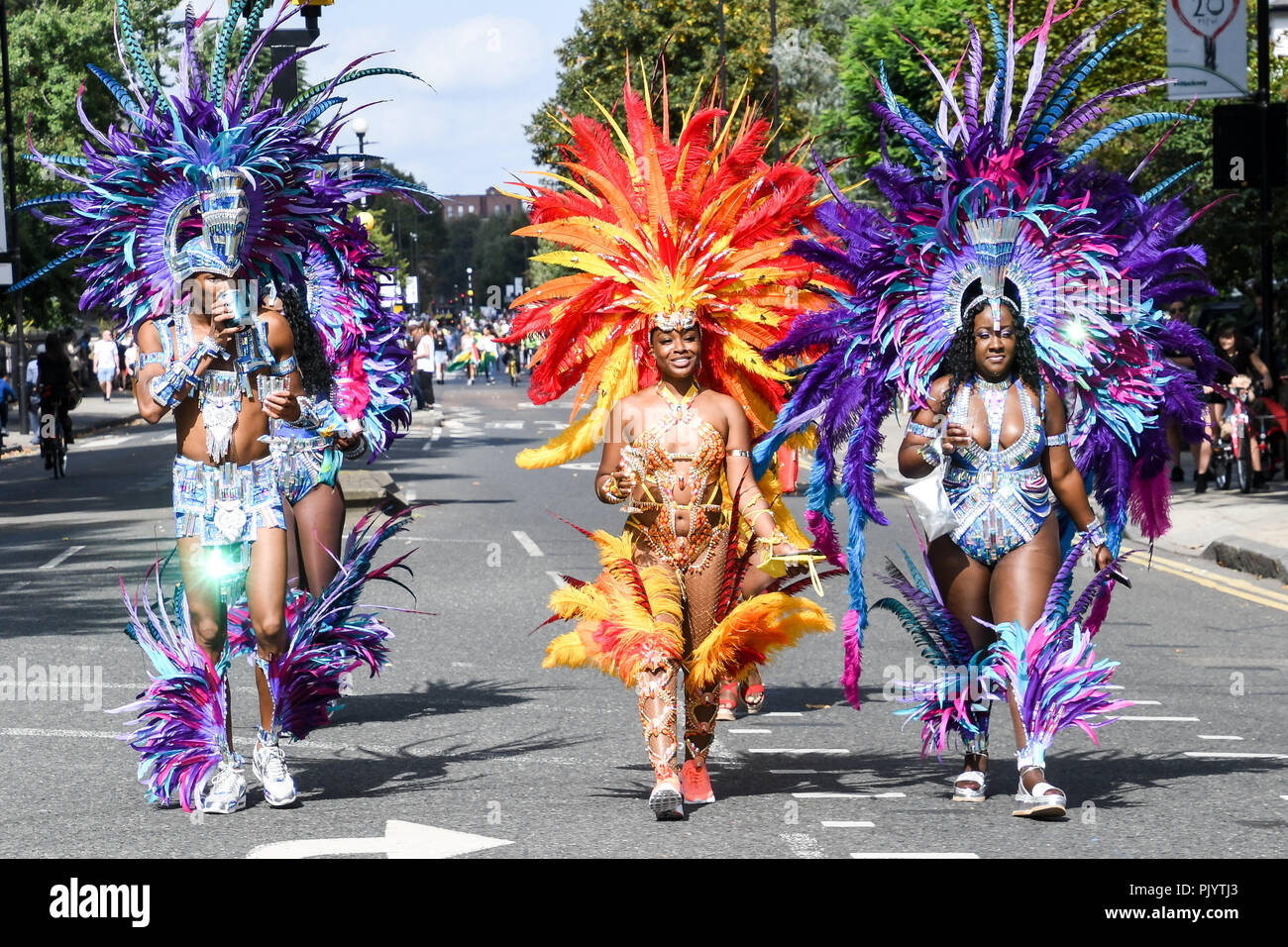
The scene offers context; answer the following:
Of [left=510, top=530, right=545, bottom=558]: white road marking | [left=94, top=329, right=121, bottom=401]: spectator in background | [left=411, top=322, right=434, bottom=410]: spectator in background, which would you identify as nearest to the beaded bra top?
[left=510, top=530, right=545, bottom=558]: white road marking

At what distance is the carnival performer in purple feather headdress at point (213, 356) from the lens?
22.2 ft

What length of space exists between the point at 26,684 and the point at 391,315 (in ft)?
8.83

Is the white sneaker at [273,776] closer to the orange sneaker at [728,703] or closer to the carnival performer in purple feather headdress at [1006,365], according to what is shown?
the carnival performer in purple feather headdress at [1006,365]

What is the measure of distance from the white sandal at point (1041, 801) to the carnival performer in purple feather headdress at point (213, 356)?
2.62 m

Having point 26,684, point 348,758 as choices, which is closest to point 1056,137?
point 348,758

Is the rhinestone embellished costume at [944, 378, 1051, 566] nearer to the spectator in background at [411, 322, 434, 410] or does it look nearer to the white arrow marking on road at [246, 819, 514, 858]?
the white arrow marking on road at [246, 819, 514, 858]

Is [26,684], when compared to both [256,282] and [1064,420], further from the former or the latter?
[1064,420]

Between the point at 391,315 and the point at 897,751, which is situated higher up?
the point at 391,315

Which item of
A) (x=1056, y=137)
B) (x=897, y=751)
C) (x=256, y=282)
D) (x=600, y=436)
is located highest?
(x=1056, y=137)

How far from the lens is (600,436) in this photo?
7496 millimetres

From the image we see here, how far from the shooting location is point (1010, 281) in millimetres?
6965

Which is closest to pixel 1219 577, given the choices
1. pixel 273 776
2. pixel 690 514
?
pixel 690 514

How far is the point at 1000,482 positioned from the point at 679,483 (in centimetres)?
118

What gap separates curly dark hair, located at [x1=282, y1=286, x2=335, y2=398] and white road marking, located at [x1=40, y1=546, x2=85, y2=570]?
281 inches
